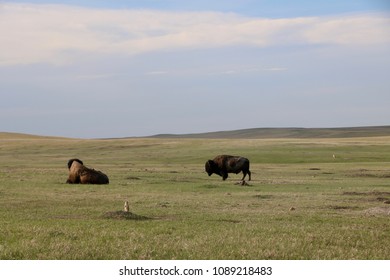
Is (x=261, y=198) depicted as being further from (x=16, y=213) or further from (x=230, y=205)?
(x=16, y=213)

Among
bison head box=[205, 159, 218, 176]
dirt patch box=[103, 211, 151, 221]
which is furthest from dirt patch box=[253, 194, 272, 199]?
bison head box=[205, 159, 218, 176]

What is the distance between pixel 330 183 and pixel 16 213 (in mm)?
19505

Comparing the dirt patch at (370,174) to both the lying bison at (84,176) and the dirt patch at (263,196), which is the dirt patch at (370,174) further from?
the lying bison at (84,176)

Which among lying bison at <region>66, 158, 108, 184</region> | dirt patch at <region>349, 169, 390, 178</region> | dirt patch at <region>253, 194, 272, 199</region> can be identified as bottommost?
dirt patch at <region>349, 169, 390, 178</region>

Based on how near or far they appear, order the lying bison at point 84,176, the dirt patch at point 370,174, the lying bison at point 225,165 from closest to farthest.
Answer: the lying bison at point 84,176 → the lying bison at point 225,165 → the dirt patch at point 370,174

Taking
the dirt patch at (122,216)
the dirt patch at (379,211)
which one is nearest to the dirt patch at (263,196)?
the dirt patch at (379,211)

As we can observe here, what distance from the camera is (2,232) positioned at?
13.5 meters

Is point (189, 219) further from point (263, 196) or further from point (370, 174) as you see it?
point (370, 174)

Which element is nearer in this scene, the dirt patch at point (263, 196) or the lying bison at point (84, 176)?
the dirt patch at point (263, 196)

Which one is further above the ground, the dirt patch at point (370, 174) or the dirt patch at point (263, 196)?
the dirt patch at point (263, 196)

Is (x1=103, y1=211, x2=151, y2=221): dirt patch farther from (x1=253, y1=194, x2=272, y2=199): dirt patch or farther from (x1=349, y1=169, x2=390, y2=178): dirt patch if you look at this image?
(x1=349, y1=169, x2=390, y2=178): dirt patch

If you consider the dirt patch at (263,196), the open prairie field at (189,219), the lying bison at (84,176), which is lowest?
the dirt patch at (263,196)

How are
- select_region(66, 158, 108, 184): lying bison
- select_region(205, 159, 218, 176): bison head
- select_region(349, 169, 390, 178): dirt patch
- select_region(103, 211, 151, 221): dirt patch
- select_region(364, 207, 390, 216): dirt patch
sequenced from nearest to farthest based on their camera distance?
select_region(103, 211, 151, 221): dirt patch < select_region(364, 207, 390, 216): dirt patch < select_region(66, 158, 108, 184): lying bison < select_region(205, 159, 218, 176): bison head < select_region(349, 169, 390, 178): dirt patch
